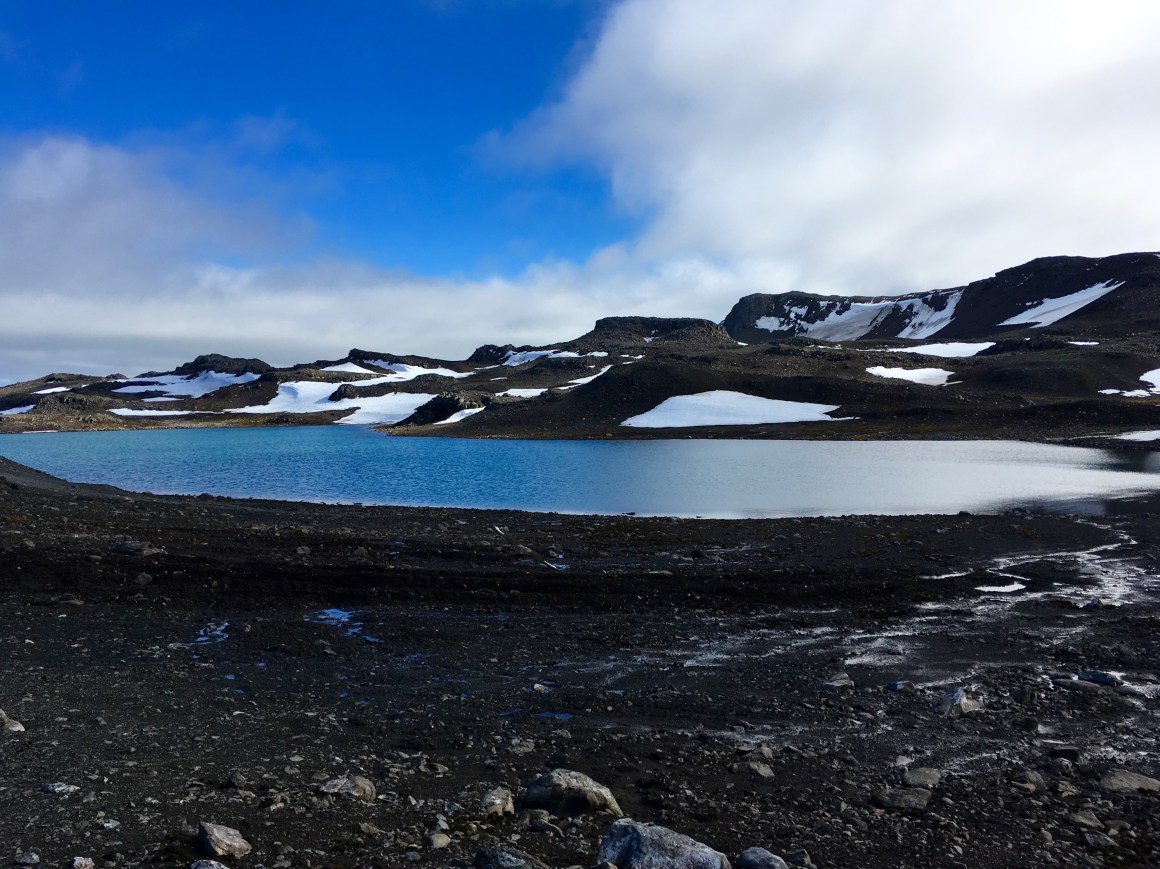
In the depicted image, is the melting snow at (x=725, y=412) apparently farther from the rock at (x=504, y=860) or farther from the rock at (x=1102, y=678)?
the rock at (x=504, y=860)

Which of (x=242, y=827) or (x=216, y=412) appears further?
(x=216, y=412)

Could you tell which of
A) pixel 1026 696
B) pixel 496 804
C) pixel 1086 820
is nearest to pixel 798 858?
pixel 496 804

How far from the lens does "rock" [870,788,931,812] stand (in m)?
7.82

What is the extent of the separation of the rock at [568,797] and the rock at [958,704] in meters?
5.19

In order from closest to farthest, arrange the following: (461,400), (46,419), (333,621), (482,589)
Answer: (333,621)
(482,589)
(461,400)
(46,419)

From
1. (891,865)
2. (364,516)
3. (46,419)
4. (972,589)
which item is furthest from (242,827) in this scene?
(46,419)

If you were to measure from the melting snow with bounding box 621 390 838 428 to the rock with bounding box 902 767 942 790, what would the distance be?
8499cm

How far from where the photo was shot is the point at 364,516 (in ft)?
95.8

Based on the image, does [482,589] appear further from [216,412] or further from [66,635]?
[216,412]

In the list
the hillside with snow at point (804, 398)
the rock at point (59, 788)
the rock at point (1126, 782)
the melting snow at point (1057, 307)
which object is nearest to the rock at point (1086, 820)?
the rock at point (1126, 782)

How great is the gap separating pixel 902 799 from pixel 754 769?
1.52 metres

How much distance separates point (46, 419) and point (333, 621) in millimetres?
174477

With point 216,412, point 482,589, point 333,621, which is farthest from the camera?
point 216,412

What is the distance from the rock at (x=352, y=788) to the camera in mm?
7598
